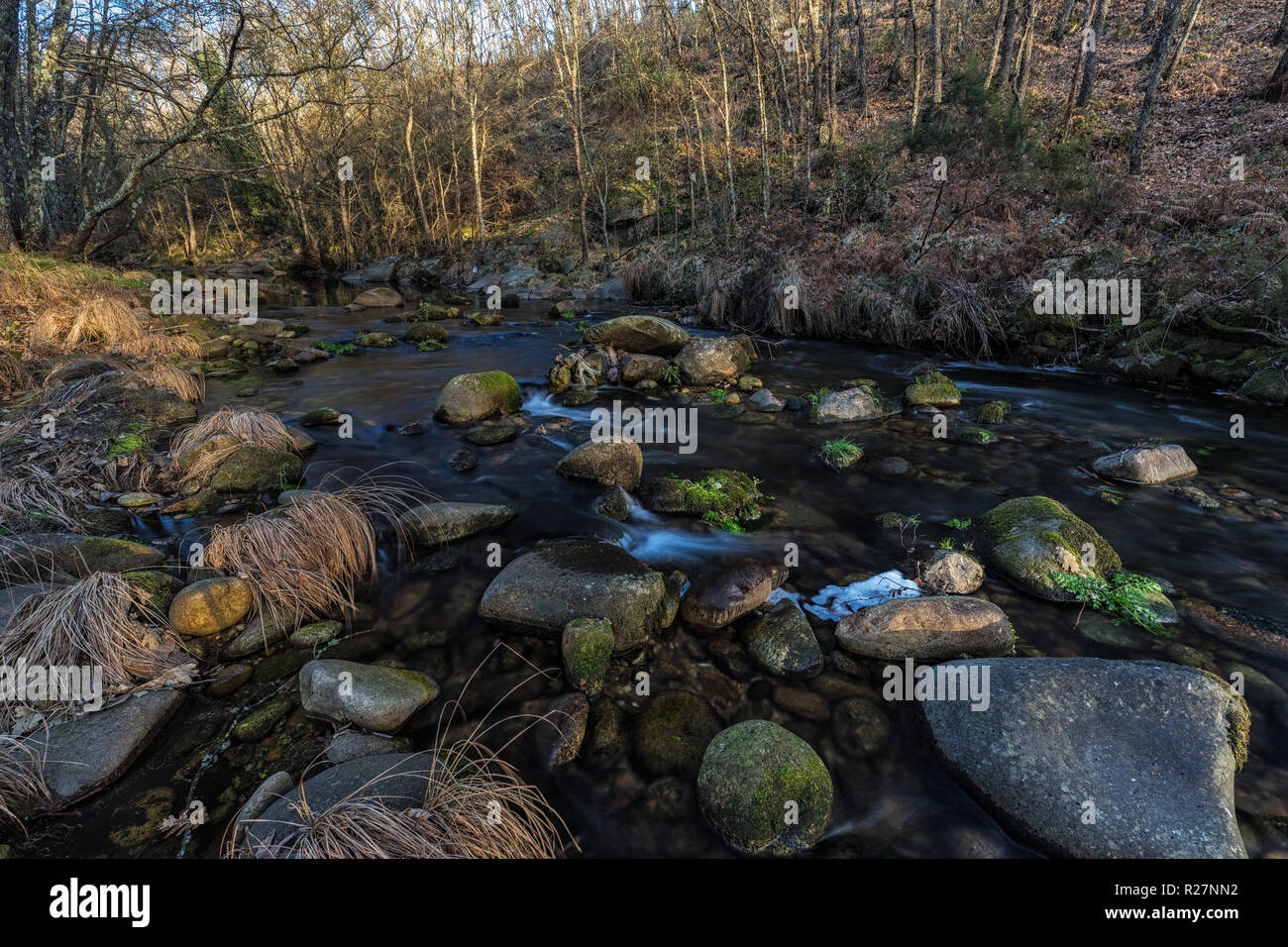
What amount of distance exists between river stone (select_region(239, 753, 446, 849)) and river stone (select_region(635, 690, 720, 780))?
112cm

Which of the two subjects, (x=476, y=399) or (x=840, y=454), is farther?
(x=476, y=399)

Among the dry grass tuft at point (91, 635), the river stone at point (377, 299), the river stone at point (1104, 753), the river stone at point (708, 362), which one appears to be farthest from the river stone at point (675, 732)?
the river stone at point (377, 299)

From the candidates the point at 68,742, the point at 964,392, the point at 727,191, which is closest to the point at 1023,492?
the point at 964,392

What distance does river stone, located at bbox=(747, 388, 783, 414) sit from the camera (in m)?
8.65

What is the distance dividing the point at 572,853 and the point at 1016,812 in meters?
2.18

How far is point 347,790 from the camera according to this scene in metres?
2.65

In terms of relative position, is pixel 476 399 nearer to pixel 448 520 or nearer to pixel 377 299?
pixel 448 520

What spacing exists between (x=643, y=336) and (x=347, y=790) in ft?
29.7

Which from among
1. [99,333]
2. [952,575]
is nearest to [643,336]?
[952,575]

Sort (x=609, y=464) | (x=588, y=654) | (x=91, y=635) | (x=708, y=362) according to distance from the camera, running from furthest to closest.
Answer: (x=708, y=362) < (x=609, y=464) < (x=588, y=654) < (x=91, y=635)

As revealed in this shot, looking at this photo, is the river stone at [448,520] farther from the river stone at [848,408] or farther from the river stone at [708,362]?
the river stone at [708,362]

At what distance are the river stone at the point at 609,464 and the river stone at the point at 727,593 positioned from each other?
2.04 meters

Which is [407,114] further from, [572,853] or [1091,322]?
[572,853]
